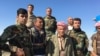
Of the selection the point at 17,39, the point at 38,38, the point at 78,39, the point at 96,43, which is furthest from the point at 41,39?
the point at 96,43

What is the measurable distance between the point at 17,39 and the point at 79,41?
323 centimetres

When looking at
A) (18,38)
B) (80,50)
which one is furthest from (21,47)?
(80,50)

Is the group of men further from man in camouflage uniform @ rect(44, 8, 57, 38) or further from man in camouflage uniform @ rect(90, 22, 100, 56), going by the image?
man in camouflage uniform @ rect(90, 22, 100, 56)

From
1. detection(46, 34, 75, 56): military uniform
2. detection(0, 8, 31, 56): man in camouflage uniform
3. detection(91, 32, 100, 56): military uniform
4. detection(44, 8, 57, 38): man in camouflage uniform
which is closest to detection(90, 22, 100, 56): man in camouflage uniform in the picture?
detection(91, 32, 100, 56): military uniform

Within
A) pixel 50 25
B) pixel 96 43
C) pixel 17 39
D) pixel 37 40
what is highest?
pixel 17 39

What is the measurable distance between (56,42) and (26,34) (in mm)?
1809

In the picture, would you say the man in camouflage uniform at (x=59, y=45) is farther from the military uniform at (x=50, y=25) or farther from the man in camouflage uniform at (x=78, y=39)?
the military uniform at (x=50, y=25)

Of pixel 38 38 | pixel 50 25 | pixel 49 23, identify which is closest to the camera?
pixel 38 38

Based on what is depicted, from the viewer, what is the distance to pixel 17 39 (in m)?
9.66

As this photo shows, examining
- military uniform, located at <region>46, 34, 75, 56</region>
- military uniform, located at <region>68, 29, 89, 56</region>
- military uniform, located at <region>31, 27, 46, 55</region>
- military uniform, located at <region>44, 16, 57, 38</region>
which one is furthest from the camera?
military uniform, located at <region>44, 16, 57, 38</region>

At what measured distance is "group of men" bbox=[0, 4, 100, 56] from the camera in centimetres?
951

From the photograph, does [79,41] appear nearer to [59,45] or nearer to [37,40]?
[59,45]

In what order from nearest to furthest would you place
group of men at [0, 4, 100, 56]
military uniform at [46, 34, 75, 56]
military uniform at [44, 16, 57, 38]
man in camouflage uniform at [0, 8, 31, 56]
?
man in camouflage uniform at [0, 8, 31, 56]
group of men at [0, 4, 100, 56]
military uniform at [46, 34, 75, 56]
military uniform at [44, 16, 57, 38]

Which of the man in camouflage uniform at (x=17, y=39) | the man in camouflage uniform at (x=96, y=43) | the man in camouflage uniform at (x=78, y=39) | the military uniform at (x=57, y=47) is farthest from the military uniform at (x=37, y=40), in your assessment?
the man in camouflage uniform at (x=96, y=43)
